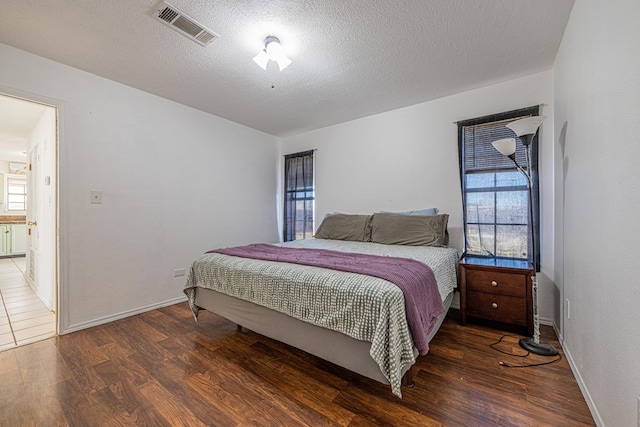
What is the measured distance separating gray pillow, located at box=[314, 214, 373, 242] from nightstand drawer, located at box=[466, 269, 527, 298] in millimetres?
1146

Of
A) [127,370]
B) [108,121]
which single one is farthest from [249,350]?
[108,121]

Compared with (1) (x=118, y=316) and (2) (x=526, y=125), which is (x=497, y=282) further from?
(1) (x=118, y=316)

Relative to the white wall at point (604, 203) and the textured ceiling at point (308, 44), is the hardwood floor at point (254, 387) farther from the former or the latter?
the textured ceiling at point (308, 44)

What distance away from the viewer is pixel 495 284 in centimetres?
230

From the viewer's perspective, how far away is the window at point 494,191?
100 inches

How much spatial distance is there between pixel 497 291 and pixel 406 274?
51.6 inches

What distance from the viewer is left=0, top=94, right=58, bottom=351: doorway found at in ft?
7.96

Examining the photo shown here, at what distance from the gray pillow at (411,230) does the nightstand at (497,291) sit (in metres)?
0.36

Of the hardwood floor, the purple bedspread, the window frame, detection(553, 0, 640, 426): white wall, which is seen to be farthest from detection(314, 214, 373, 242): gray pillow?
the window frame

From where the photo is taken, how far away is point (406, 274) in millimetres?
1586

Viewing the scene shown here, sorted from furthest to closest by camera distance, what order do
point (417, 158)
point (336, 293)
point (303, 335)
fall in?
point (417, 158), point (303, 335), point (336, 293)

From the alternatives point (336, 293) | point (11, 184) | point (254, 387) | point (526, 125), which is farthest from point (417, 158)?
point (11, 184)

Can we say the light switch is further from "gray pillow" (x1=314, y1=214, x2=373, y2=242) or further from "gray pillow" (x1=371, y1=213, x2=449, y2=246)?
"gray pillow" (x1=371, y1=213, x2=449, y2=246)

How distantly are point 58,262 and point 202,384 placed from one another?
1909 mm
